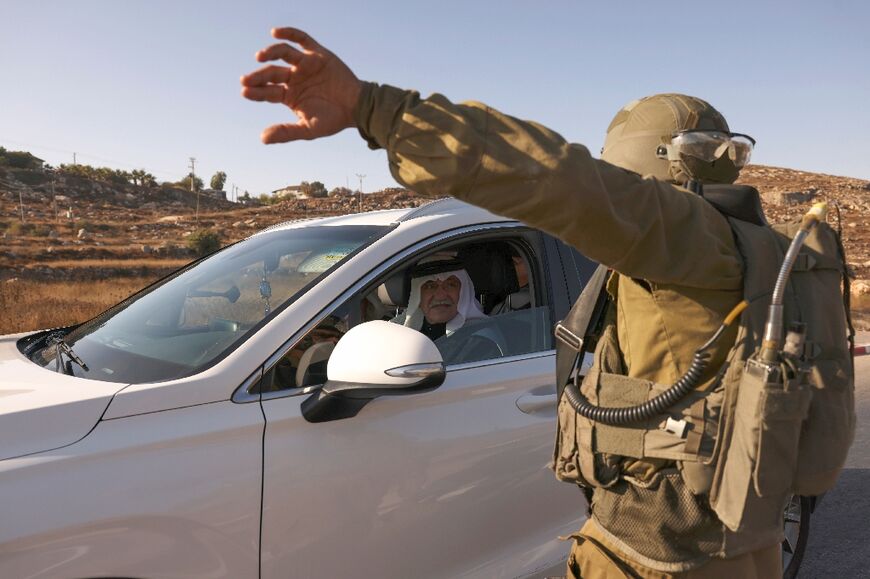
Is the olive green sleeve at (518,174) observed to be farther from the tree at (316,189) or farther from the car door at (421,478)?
the tree at (316,189)

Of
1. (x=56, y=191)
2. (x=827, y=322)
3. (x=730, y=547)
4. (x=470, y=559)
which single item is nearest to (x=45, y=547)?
(x=470, y=559)

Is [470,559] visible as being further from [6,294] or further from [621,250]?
[6,294]

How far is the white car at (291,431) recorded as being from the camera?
167 cm

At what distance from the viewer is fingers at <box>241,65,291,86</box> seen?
4.07 ft

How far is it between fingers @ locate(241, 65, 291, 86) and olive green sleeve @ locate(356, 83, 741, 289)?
5.9 inches

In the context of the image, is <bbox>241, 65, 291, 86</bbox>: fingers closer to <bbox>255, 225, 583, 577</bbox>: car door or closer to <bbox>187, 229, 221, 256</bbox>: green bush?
<bbox>255, 225, 583, 577</bbox>: car door

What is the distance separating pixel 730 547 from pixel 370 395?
97cm

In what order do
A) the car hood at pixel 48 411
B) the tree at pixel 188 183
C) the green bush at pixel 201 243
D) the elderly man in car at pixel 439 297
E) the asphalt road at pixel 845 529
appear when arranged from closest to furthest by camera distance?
1. the car hood at pixel 48 411
2. the elderly man in car at pixel 439 297
3. the asphalt road at pixel 845 529
4. the green bush at pixel 201 243
5. the tree at pixel 188 183

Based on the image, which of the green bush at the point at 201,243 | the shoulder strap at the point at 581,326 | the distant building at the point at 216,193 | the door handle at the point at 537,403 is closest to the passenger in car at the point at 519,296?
the door handle at the point at 537,403

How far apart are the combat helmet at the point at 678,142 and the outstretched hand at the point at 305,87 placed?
875 mm

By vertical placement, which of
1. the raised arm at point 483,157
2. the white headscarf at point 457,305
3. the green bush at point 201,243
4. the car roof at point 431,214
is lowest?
the green bush at point 201,243

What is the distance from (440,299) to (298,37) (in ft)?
7.04

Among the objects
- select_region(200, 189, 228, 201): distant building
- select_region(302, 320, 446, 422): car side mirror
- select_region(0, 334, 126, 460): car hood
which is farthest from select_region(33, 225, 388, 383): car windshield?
select_region(200, 189, 228, 201): distant building

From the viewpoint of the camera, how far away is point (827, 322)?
4.78 feet
